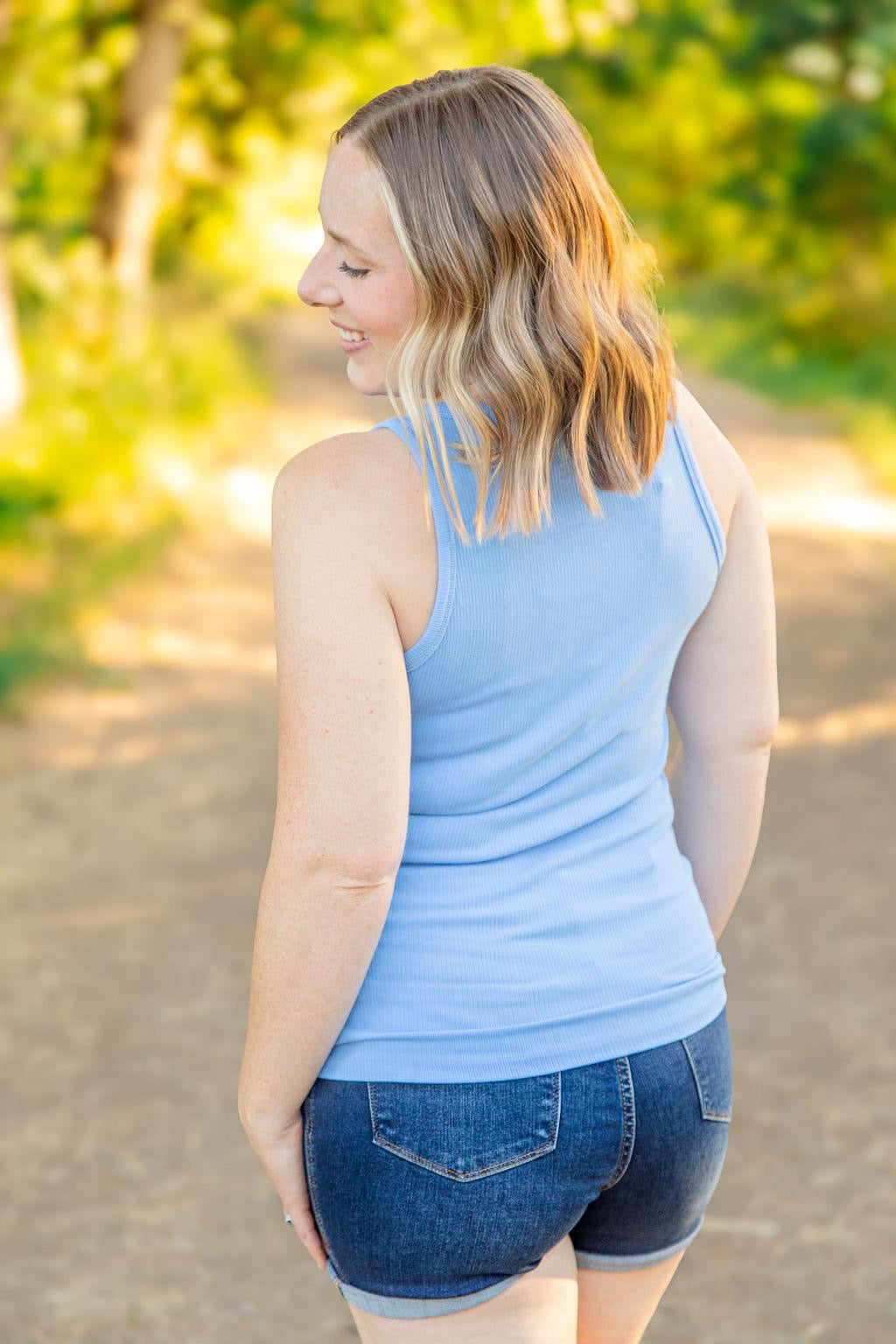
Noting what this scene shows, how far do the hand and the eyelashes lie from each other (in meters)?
0.78

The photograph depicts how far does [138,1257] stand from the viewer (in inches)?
124

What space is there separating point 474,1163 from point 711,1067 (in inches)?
10.3

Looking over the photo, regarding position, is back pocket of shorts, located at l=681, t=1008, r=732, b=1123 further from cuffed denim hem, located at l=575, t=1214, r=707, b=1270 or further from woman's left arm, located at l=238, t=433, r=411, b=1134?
woman's left arm, located at l=238, t=433, r=411, b=1134

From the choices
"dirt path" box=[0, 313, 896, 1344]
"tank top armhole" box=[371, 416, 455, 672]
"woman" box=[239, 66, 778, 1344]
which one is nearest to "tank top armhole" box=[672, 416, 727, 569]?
"woman" box=[239, 66, 778, 1344]

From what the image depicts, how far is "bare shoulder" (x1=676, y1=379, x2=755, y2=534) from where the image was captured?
4.92 ft

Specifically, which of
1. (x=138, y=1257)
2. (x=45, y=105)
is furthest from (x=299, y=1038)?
(x=45, y=105)

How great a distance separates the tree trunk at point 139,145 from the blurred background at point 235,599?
2 centimetres

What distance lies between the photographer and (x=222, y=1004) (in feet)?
13.7

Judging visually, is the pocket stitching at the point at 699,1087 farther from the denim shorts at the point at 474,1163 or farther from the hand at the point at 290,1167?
the hand at the point at 290,1167

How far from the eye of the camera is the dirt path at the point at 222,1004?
10.0 feet

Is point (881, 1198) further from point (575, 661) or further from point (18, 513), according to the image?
point (18, 513)

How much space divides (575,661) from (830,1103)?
2.67m

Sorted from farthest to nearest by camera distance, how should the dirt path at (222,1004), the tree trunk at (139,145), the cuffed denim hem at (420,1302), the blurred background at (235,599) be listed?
1. the tree trunk at (139,145)
2. the blurred background at (235,599)
3. the dirt path at (222,1004)
4. the cuffed denim hem at (420,1302)

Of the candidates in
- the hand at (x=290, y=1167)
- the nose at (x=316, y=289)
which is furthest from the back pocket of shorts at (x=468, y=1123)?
the nose at (x=316, y=289)
